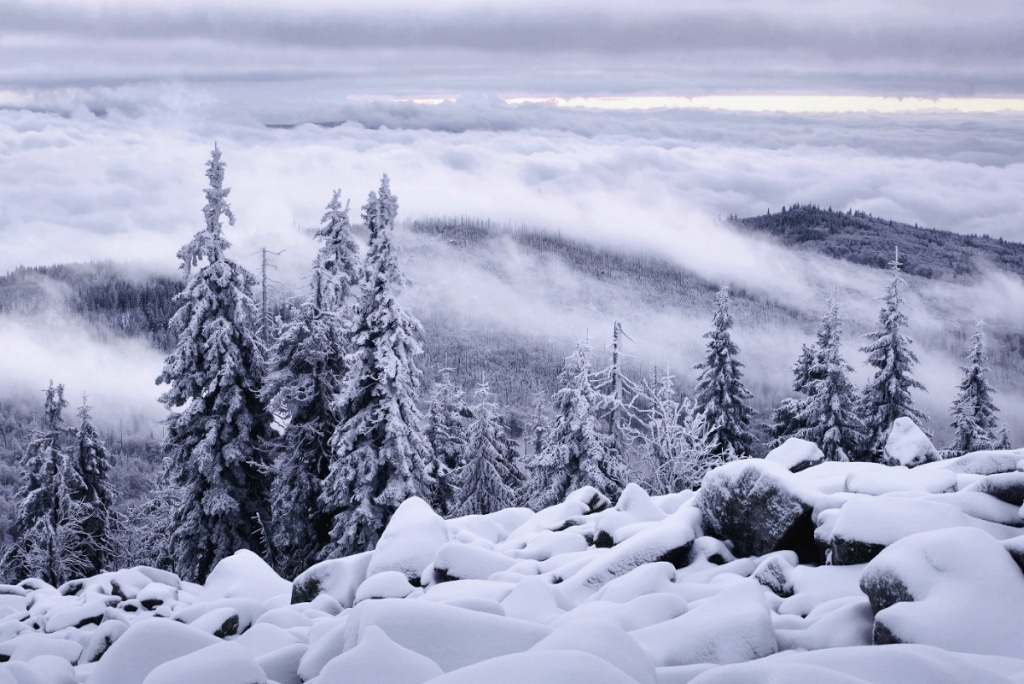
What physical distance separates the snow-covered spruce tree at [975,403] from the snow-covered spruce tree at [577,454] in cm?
1568

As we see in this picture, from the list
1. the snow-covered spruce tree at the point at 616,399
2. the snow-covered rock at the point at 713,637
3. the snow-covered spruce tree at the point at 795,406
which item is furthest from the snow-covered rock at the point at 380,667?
the snow-covered spruce tree at the point at 795,406

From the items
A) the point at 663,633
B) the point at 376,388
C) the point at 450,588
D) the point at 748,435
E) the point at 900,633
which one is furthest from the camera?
the point at 748,435

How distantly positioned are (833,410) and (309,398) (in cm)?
2180

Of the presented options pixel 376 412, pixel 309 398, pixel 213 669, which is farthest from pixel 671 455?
pixel 213 669

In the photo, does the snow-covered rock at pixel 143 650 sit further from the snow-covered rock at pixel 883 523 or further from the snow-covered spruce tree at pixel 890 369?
the snow-covered spruce tree at pixel 890 369

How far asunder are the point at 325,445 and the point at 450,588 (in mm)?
16716

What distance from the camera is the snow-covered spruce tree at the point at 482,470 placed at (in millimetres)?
31144

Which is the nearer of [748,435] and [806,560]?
[806,560]

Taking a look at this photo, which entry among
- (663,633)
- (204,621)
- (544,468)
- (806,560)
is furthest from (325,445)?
(663,633)

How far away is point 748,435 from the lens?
114 ft

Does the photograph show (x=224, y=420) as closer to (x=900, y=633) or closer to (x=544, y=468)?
(x=544, y=468)

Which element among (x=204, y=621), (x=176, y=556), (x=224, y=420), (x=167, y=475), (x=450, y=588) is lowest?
(x=176, y=556)

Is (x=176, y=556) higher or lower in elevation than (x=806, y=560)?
lower

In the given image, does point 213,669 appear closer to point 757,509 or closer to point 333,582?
point 333,582
